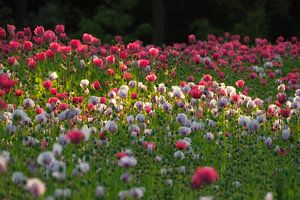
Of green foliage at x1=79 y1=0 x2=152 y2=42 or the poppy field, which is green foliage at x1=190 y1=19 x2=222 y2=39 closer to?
green foliage at x1=79 y1=0 x2=152 y2=42

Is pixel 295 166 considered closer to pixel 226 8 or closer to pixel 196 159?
pixel 196 159

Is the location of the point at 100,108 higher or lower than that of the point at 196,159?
higher

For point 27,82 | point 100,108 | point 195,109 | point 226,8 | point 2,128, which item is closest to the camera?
point 2,128

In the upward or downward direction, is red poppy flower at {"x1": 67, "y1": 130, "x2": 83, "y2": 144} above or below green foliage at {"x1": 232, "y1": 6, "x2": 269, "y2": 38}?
below

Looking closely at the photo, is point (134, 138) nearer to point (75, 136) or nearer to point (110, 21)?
point (75, 136)

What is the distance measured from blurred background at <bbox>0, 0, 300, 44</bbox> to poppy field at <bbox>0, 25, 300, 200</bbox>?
13979 millimetres

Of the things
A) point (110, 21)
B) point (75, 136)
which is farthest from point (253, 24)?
point (75, 136)

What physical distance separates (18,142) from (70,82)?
314 cm

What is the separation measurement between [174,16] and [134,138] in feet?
68.8

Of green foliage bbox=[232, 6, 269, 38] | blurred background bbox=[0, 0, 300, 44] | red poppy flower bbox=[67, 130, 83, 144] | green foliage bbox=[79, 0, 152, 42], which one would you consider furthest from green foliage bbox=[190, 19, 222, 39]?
red poppy flower bbox=[67, 130, 83, 144]

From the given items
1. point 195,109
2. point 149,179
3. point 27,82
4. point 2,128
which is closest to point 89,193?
point 149,179

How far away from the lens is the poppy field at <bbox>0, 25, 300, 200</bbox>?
486cm

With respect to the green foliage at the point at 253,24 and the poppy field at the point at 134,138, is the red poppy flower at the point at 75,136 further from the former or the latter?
the green foliage at the point at 253,24

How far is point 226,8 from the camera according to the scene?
2670 centimetres
